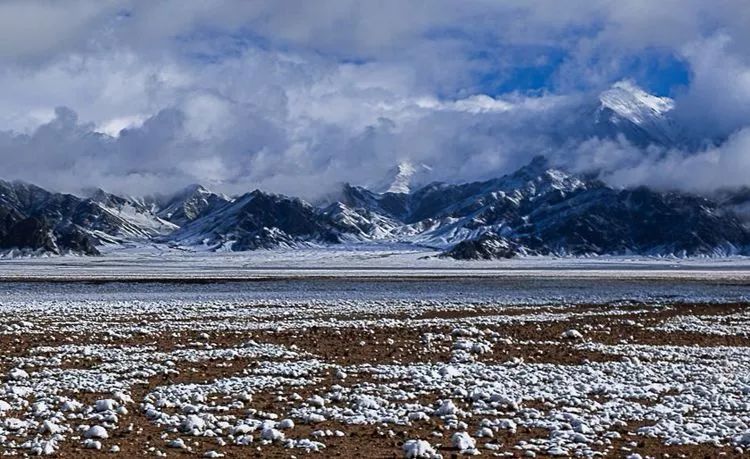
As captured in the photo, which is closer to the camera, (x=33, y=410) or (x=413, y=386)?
(x=33, y=410)

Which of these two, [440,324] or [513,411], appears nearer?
[513,411]

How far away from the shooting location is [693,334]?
33.6m

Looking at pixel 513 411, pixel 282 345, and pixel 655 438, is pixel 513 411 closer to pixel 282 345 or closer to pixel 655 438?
pixel 655 438

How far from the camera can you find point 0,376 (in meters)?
21.1

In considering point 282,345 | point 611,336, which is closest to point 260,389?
point 282,345

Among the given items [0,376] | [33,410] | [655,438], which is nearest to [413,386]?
[655,438]

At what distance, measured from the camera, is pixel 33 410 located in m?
16.9

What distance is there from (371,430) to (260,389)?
4968 millimetres

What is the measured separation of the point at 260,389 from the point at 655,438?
911 cm

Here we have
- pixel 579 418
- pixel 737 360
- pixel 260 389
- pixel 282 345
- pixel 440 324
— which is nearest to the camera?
pixel 579 418

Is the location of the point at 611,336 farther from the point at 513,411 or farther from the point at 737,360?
the point at 513,411

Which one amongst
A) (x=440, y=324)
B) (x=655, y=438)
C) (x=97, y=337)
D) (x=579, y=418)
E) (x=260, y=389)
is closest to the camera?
(x=655, y=438)

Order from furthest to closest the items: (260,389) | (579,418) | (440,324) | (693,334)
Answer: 1. (440,324)
2. (693,334)
3. (260,389)
4. (579,418)

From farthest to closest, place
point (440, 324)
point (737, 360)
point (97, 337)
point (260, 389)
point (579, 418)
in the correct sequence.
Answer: point (440, 324) → point (97, 337) → point (737, 360) → point (260, 389) → point (579, 418)
